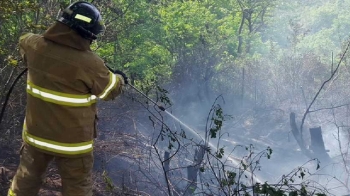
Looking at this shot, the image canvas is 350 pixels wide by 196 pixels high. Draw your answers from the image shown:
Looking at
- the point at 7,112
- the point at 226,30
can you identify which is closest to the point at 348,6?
the point at 226,30

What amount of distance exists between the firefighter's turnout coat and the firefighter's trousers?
9 centimetres

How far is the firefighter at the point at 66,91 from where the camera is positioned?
10.3 ft

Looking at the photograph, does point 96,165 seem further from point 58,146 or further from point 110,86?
point 110,86

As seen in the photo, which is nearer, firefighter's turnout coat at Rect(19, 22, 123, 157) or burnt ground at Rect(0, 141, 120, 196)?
firefighter's turnout coat at Rect(19, 22, 123, 157)

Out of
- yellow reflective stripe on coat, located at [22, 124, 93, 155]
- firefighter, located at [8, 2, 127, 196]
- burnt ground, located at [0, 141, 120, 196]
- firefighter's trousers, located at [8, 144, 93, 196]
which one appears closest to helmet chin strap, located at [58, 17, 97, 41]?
firefighter, located at [8, 2, 127, 196]

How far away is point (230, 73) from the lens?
1504 cm

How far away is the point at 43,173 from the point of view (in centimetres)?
341

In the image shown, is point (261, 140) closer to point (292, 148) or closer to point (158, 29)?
point (292, 148)

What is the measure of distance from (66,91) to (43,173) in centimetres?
75

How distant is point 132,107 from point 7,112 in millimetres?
2819

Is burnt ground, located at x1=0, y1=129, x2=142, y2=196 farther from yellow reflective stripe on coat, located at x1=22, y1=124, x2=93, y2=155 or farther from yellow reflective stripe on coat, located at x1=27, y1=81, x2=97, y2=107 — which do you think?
yellow reflective stripe on coat, located at x1=27, y1=81, x2=97, y2=107

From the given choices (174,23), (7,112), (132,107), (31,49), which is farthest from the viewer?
(174,23)

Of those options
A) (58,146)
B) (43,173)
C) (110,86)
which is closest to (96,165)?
(43,173)

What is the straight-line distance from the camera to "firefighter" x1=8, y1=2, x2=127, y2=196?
10.3 ft
